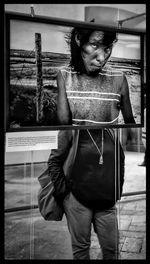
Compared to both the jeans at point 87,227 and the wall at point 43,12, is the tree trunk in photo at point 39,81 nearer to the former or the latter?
the wall at point 43,12

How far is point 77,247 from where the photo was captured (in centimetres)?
214

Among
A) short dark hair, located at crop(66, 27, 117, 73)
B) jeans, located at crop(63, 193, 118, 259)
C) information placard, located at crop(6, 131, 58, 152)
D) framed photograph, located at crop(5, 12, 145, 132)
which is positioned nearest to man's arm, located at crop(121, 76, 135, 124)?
framed photograph, located at crop(5, 12, 145, 132)

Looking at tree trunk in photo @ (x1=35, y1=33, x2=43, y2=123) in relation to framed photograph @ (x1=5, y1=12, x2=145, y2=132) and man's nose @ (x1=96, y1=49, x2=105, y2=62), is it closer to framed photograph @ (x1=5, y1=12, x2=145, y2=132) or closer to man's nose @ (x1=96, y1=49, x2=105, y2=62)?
framed photograph @ (x1=5, y1=12, x2=145, y2=132)

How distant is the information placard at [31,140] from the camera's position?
6.27ft

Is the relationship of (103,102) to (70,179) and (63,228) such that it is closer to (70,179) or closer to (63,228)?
(70,179)

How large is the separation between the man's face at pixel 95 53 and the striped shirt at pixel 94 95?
0.20ft

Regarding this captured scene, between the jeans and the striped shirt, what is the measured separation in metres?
0.60

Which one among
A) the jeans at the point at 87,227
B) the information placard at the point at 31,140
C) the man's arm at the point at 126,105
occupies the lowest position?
the jeans at the point at 87,227

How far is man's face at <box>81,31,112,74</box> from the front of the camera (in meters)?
2.10

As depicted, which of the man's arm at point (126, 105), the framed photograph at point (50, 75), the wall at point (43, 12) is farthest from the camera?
the man's arm at point (126, 105)

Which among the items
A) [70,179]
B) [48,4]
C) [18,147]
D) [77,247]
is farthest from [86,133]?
[48,4]

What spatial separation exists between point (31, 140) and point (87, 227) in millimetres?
794

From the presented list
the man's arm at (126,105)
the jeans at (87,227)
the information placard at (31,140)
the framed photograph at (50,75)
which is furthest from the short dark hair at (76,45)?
the jeans at (87,227)

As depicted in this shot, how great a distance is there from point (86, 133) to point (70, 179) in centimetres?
36
